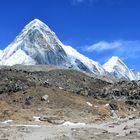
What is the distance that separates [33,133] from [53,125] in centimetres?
2180

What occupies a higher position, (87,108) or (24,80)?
(24,80)

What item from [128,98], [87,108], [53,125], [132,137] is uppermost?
[128,98]

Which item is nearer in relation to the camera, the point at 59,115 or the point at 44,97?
the point at 59,115

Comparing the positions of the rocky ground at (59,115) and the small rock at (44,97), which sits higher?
the small rock at (44,97)

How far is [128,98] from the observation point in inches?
7756

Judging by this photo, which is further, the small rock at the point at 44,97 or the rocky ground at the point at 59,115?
the small rock at the point at 44,97

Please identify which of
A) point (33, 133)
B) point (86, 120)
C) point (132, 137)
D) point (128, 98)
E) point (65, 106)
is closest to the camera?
point (132, 137)

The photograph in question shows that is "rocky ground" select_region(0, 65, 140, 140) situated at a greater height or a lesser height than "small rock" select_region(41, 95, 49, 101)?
lesser

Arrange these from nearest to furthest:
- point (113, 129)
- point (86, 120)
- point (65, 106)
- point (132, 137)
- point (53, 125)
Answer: point (132, 137) → point (113, 129) → point (53, 125) → point (86, 120) → point (65, 106)

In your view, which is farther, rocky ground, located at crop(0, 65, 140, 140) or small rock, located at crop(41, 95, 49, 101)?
small rock, located at crop(41, 95, 49, 101)

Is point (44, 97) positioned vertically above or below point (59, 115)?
above

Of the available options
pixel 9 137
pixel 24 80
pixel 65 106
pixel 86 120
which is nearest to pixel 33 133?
pixel 9 137

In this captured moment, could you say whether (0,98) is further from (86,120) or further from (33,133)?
(33,133)

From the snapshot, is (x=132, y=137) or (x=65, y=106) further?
(x=65, y=106)
